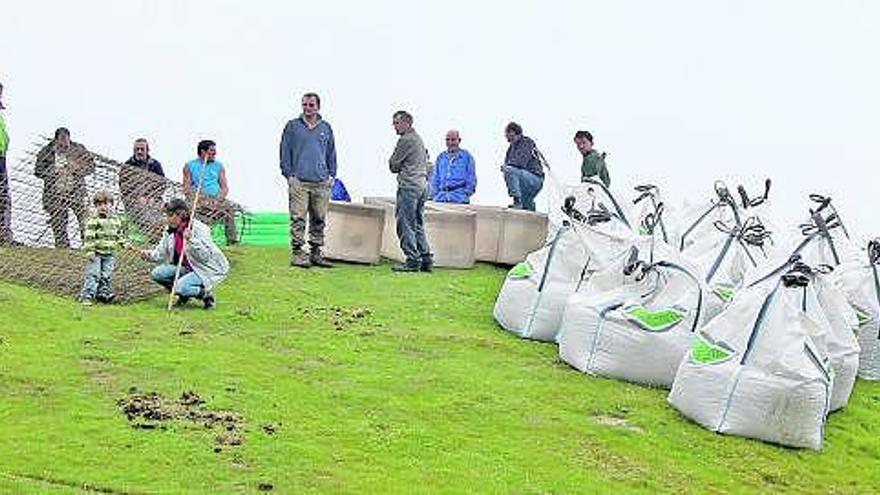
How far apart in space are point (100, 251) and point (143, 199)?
80.5 inches

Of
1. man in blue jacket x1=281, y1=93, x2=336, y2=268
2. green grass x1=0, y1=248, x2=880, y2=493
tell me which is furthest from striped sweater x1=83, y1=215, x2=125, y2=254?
man in blue jacket x1=281, y1=93, x2=336, y2=268

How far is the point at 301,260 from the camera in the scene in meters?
13.3

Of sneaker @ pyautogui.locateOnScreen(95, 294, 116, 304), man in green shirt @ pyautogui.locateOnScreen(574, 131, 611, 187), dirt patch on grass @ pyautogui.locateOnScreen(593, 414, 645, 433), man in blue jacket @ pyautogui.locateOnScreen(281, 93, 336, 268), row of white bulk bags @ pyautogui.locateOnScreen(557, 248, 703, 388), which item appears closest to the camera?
dirt patch on grass @ pyautogui.locateOnScreen(593, 414, 645, 433)

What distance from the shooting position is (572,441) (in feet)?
24.9

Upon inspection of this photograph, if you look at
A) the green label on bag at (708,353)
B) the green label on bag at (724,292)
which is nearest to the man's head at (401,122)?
the green label on bag at (724,292)

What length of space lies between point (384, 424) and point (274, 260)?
6.32 meters

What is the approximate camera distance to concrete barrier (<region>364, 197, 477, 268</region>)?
45.4ft

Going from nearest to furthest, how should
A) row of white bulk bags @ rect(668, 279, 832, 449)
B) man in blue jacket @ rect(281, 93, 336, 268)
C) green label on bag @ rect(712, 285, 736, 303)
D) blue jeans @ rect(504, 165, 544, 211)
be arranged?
row of white bulk bags @ rect(668, 279, 832, 449)
green label on bag @ rect(712, 285, 736, 303)
man in blue jacket @ rect(281, 93, 336, 268)
blue jeans @ rect(504, 165, 544, 211)

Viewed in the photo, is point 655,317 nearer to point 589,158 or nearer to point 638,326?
point 638,326

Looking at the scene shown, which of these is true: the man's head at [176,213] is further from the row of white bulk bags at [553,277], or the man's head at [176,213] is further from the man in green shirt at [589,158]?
the man in green shirt at [589,158]

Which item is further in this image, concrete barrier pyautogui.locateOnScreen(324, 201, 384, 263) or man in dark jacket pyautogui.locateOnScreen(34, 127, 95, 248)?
concrete barrier pyautogui.locateOnScreen(324, 201, 384, 263)

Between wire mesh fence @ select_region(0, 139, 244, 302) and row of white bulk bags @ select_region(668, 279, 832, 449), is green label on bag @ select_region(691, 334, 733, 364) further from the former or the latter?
wire mesh fence @ select_region(0, 139, 244, 302)

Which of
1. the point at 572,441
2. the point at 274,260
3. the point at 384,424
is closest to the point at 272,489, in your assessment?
the point at 384,424

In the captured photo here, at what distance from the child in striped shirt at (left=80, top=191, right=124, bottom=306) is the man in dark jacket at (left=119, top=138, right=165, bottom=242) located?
1688 millimetres
